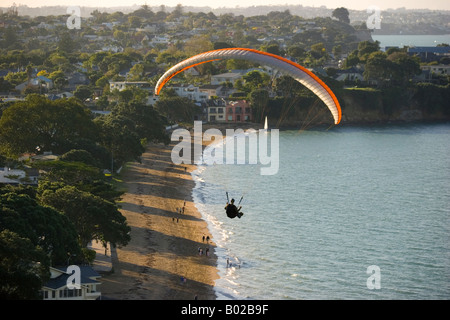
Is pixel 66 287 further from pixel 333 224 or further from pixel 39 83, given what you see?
pixel 39 83

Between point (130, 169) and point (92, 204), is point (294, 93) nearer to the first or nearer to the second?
point (130, 169)

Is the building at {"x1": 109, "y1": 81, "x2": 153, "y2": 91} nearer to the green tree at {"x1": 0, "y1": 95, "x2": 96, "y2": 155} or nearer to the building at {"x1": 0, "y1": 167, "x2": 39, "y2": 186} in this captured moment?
the green tree at {"x1": 0, "y1": 95, "x2": 96, "y2": 155}

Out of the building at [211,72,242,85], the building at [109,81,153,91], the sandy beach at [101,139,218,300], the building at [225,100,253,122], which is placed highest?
the building at [211,72,242,85]

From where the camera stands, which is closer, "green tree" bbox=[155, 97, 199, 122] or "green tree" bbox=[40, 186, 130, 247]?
"green tree" bbox=[40, 186, 130, 247]

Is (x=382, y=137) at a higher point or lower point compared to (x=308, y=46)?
lower

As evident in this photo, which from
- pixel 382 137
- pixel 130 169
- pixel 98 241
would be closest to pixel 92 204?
pixel 98 241

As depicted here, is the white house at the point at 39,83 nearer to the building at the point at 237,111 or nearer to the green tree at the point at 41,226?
the building at the point at 237,111

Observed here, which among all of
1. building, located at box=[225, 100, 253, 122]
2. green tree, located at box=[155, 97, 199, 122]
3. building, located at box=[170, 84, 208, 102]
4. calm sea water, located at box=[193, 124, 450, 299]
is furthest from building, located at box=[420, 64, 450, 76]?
green tree, located at box=[155, 97, 199, 122]
